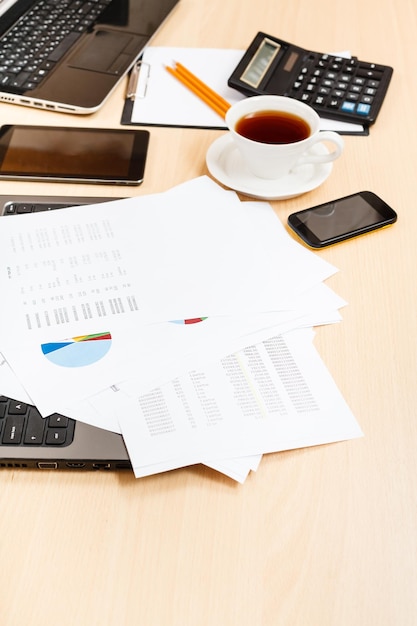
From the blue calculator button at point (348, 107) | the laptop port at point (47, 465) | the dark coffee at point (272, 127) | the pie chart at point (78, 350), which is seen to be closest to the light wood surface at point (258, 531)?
the laptop port at point (47, 465)

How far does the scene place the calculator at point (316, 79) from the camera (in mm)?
924

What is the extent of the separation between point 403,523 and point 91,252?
419 mm

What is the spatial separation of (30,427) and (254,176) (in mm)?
416

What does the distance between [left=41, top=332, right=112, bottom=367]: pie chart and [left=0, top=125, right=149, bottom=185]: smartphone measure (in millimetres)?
260

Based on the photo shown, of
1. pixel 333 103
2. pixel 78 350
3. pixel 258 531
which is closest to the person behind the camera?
pixel 258 531

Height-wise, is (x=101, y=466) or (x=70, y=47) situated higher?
(x=70, y=47)

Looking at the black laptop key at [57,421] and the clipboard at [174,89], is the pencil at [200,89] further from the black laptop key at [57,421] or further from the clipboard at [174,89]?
the black laptop key at [57,421]

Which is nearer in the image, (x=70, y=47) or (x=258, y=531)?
(x=258, y=531)

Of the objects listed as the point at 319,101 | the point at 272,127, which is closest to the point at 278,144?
the point at 272,127

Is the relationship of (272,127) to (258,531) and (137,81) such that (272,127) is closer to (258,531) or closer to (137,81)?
(137,81)

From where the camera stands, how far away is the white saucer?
802mm

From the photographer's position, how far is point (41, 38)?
102cm

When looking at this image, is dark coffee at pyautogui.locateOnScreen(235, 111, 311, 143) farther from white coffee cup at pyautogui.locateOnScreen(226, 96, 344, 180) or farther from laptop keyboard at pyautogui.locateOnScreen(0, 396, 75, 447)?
laptop keyboard at pyautogui.locateOnScreen(0, 396, 75, 447)

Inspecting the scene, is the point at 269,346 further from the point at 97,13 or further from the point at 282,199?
the point at 97,13
